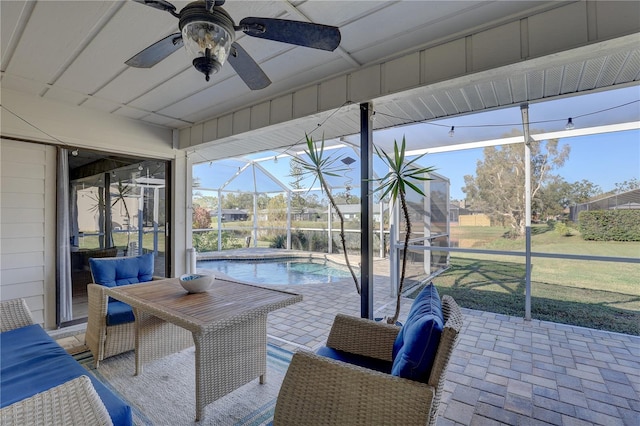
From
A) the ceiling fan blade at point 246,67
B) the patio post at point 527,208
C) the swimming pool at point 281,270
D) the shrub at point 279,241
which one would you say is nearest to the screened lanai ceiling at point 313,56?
the ceiling fan blade at point 246,67

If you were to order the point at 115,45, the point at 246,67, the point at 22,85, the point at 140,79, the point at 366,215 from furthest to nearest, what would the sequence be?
the point at 22,85 < the point at 140,79 < the point at 366,215 < the point at 115,45 < the point at 246,67

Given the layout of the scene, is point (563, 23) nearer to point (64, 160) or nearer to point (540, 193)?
point (540, 193)

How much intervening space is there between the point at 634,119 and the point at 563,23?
288 cm

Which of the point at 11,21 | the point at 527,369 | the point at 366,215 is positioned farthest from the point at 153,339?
the point at 527,369

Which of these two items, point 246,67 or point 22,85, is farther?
point 22,85

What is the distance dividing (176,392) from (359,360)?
4.78ft

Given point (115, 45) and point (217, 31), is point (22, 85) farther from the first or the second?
Answer: point (217, 31)

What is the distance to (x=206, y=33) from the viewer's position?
135 cm

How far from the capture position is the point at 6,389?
149 centimetres

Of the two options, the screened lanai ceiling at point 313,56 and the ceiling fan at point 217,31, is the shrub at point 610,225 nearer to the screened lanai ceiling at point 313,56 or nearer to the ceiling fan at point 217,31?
the screened lanai ceiling at point 313,56

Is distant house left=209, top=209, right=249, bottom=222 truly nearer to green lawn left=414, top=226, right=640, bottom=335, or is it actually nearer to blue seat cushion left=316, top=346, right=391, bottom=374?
green lawn left=414, top=226, right=640, bottom=335

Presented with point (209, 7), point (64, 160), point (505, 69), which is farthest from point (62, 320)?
point (505, 69)

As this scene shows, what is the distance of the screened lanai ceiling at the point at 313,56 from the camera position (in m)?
1.87

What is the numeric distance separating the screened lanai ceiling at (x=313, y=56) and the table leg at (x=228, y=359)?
82.2 inches
